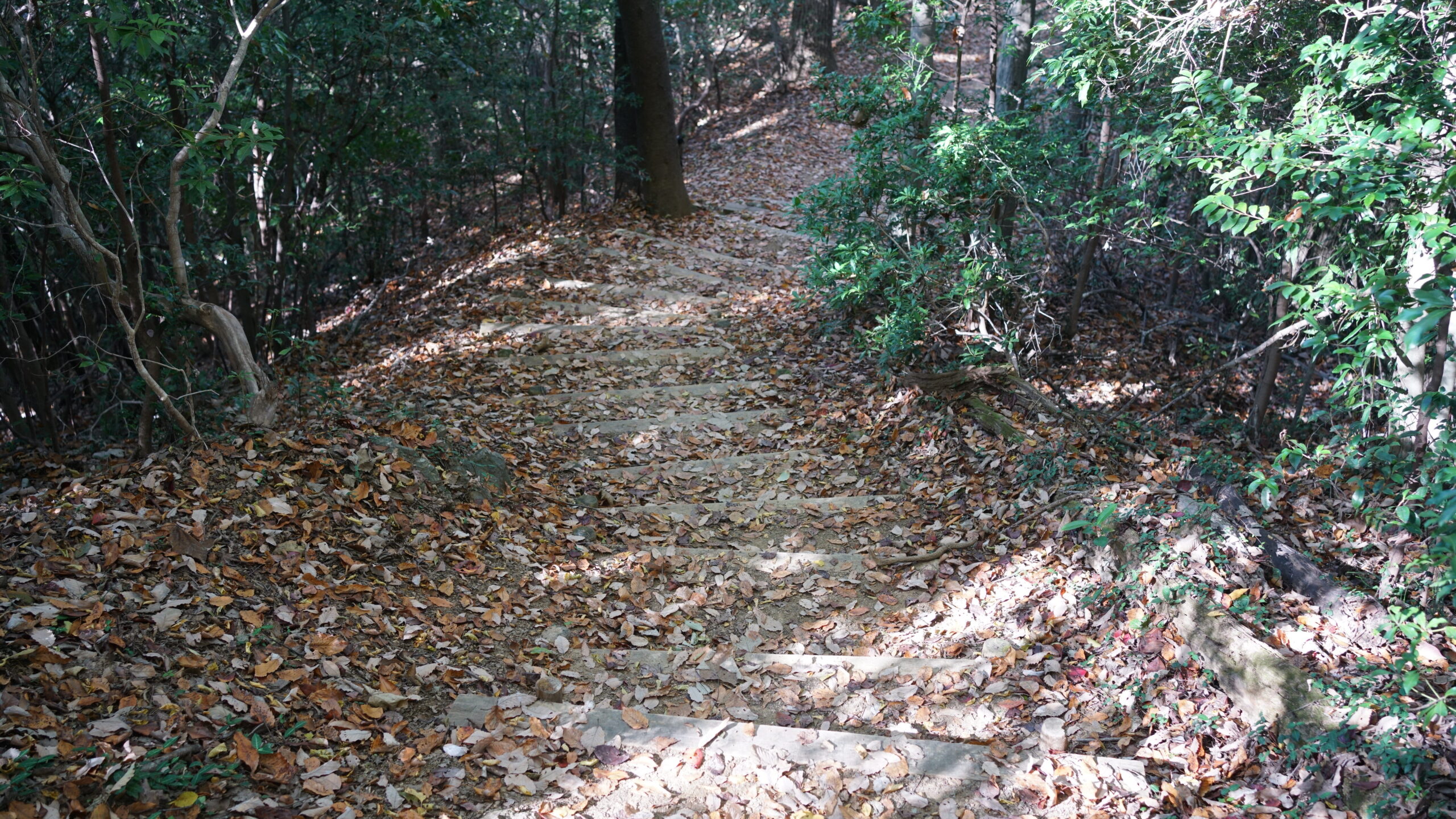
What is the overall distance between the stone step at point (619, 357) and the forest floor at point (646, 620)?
3.19 ft

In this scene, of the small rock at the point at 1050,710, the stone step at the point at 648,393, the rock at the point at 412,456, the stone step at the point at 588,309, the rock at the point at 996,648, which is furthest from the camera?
the stone step at the point at 588,309

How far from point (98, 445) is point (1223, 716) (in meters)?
6.08

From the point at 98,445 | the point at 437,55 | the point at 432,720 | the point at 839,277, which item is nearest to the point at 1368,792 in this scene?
the point at 432,720

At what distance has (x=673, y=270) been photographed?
945 centimetres

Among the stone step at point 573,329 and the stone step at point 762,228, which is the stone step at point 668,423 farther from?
the stone step at point 762,228

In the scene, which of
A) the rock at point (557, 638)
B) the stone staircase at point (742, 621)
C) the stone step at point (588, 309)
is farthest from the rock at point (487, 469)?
the stone step at point (588, 309)

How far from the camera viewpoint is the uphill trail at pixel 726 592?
2.90 meters

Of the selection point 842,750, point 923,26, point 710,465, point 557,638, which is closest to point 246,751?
point 557,638

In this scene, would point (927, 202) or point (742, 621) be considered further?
point (927, 202)

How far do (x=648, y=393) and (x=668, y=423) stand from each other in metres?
0.58

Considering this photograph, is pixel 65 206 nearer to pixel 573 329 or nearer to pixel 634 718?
pixel 634 718

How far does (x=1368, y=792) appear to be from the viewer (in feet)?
8.44

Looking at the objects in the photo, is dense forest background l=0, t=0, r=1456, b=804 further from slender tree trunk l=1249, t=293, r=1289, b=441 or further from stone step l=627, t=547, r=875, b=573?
stone step l=627, t=547, r=875, b=573

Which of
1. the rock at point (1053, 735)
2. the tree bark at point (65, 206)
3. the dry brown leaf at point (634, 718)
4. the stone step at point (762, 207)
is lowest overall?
the rock at point (1053, 735)
